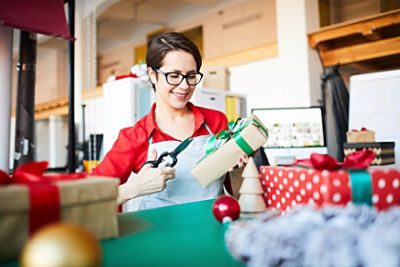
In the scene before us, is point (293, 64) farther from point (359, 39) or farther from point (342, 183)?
point (342, 183)

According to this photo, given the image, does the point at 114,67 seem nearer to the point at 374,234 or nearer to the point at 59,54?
the point at 59,54

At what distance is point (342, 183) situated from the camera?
0.57 m

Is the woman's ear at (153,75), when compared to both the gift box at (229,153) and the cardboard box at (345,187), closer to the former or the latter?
the gift box at (229,153)

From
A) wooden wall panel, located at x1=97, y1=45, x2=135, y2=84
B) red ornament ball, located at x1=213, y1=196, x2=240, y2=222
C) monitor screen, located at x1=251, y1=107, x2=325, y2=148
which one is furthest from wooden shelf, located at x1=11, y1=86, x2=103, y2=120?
red ornament ball, located at x1=213, y1=196, x2=240, y2=222

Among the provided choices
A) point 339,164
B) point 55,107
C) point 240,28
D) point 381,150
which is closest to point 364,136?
point 381,150

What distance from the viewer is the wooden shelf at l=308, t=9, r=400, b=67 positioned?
3189mm

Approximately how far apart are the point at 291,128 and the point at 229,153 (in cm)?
194

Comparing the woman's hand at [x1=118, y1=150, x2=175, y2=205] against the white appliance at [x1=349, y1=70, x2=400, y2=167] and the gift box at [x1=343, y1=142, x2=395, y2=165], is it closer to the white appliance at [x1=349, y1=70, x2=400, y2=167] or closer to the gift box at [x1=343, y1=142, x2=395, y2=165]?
the gift box at [x1=343, y1=142, x2=395, y2=165]

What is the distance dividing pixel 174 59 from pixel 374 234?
888mm

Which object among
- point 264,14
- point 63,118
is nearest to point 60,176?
point 264,14

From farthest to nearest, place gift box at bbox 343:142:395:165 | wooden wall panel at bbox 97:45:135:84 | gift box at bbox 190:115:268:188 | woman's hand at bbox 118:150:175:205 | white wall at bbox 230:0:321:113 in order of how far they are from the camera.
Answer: wooden wall panel at bbox 97:45:135:84 < white wall at bbox 230:0:321:113 < gift box at bbox 343:142:395:165 < woman's hand at bbox 118:150:175:205 < gift box at bbox 190:115:268:188

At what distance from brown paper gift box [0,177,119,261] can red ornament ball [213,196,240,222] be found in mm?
198

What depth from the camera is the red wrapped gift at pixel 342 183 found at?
22.5 inches

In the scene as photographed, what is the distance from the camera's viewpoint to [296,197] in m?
0.65
